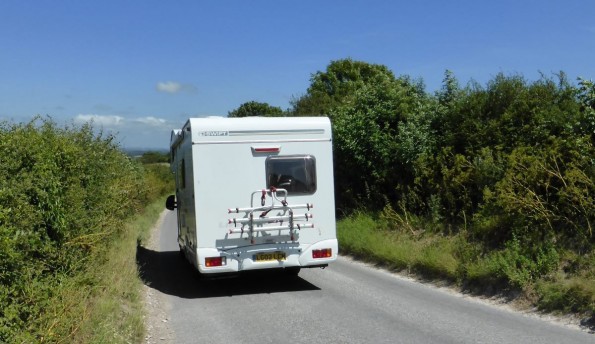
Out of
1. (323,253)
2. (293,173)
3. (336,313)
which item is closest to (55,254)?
(336,313)

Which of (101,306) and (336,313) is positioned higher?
(101,306)

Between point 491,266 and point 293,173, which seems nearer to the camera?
point 491,266

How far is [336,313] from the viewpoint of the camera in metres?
8.68

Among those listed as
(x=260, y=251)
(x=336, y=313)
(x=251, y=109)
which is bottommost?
(x=336, y=313)

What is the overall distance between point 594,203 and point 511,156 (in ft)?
8.24

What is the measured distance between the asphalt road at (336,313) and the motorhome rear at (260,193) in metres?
0.72

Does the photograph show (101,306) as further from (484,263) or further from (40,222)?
(484,263)

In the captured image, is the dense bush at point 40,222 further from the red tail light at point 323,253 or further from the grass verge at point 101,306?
the red tail light at point 323,253

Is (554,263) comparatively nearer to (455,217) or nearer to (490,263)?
(490,263)

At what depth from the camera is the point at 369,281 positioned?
1127 centimetres

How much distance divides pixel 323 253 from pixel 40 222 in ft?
16.2

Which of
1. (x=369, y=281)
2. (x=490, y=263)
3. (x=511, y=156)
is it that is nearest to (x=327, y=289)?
(x=369, y=281)

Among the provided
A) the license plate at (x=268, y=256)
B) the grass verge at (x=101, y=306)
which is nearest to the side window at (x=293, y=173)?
the license plate at (x=268, y=256)

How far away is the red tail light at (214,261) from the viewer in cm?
984
